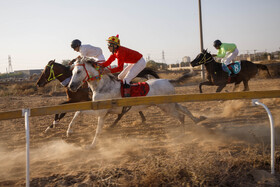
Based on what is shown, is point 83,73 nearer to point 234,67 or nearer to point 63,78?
point 63,78

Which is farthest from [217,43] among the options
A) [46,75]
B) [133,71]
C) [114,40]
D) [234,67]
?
[46,75]

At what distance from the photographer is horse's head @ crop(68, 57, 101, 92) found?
4836mm

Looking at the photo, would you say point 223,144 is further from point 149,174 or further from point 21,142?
point 21,142

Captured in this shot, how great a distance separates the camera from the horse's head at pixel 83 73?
4836 millimetres

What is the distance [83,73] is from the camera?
4945mm

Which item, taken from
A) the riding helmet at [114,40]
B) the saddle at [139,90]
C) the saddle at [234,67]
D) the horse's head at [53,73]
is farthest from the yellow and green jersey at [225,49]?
the horse's head at [53,73]

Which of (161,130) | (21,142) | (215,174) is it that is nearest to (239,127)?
(161,130)

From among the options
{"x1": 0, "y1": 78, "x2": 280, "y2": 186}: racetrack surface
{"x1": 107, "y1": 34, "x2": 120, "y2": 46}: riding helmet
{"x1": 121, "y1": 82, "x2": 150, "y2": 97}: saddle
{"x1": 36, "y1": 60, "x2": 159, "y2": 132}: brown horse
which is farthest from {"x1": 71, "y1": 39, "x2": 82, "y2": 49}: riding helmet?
{"x1": 121, "y1": 82, "x2": 150, "y2": 97}: saddle

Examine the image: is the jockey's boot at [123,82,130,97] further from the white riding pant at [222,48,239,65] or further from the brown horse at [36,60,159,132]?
the white riding pant at [222,48,239,65]

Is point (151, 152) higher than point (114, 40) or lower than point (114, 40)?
lower

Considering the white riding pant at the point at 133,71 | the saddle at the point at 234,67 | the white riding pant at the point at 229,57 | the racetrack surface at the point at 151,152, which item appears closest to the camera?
the racetrack surface at the point at 151,152

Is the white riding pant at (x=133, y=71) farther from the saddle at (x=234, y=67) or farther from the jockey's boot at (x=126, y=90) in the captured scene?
the saddle at (x=234, y=67)

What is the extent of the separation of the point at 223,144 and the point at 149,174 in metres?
2.26

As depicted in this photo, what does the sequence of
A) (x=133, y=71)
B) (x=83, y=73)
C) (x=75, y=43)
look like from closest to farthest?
(x=83, y=73) < (x=133, y=71) < (x=75, y=43)
